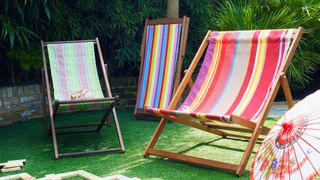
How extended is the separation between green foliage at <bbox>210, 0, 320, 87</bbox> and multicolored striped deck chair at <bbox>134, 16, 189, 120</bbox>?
1.40m

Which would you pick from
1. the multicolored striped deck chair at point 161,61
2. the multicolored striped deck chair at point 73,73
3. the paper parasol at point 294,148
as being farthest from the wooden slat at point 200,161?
the multicolored striped deck chair at point 161,61

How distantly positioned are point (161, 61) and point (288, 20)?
2032mm

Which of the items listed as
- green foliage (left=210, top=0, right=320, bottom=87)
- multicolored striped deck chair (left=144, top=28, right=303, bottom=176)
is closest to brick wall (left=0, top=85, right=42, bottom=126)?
multicolored striped deck chair (left=144, top=28, right=303, bottom=176)

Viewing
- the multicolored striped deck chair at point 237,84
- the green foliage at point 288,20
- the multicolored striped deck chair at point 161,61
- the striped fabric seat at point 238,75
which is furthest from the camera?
the green foliage at point 288,20

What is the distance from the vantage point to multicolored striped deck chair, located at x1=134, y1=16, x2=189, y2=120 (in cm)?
545

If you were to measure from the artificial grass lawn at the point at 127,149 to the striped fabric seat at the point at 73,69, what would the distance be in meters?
0.55

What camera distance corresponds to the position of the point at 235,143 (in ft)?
14.4

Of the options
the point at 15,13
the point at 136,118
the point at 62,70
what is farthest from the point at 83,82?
the point at 15,13

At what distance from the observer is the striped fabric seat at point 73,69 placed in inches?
186

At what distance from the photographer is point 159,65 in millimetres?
5668

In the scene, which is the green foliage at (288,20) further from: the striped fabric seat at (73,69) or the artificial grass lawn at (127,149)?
the striped fabric seat at (73,69)

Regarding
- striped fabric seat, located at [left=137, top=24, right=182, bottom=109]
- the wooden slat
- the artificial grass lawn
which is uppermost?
striped fabric seat, located at [left=137, top=24, right=182, bottom=109]

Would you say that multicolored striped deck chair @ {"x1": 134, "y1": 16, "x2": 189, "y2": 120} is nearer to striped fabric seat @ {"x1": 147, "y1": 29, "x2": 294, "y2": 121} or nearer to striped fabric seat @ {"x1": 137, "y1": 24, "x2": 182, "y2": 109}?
striped fabric seat @ {"x1": 137, "y1": 24, "x2": 182, "y2": 109}

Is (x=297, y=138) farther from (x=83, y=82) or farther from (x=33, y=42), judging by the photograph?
(x=33, y=42)
